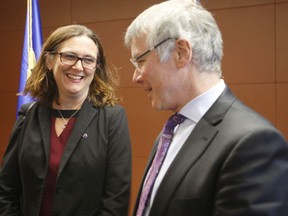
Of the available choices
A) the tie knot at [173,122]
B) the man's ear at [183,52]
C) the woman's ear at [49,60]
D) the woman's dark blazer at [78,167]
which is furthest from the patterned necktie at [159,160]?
the woman's ear at [49,60]

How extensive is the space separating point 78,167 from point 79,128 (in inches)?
7.1

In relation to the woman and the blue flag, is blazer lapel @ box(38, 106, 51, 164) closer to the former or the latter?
the woman

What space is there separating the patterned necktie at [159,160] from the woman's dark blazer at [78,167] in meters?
0.49

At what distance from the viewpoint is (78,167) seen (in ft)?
5.00

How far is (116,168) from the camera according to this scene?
155 cm

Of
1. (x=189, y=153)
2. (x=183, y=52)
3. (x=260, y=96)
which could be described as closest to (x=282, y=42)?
(x=260, y=96)

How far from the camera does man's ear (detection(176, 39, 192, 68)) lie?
38.6 inches

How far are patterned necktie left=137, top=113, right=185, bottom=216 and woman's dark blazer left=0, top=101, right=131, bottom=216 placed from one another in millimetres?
492

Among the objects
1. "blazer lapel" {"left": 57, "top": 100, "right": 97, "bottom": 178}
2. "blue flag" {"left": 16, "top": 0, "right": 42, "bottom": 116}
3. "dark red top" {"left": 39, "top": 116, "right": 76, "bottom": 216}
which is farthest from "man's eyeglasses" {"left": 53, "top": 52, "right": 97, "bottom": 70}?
"blue flag" {"left": 16, "top": 0, "right": 42, "bottom": 116}

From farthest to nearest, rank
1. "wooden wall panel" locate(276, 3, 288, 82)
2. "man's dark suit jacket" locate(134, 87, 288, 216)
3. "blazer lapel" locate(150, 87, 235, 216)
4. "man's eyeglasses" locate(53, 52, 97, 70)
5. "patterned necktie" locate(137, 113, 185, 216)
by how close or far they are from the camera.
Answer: "wooden wall panel" locate(276, 3, 288, 82), "man's eyeglasses" locate(53, 52, 97, 70), "patterned necktie" locate(137, 113, 185, 216), "blazer lapel" locate(150, 87, 235, 216), "man's dark suit jacket" locate(134, 87, 288, 216)

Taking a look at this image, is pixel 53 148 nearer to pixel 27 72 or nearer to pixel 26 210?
pixel 26 210

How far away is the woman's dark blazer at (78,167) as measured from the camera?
1515 millimetres

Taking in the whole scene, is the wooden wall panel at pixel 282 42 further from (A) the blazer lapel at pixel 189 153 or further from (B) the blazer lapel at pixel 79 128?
(A) the blazer lapel at pixel 189 153

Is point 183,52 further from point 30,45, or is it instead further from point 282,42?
point 282,42
